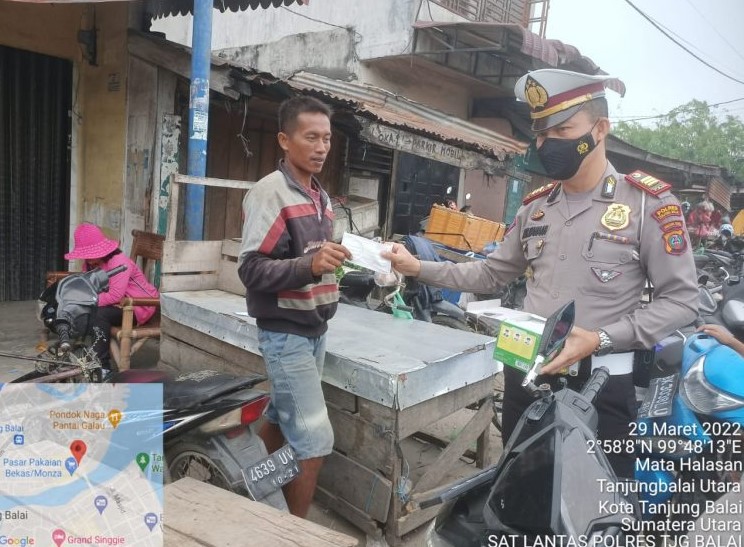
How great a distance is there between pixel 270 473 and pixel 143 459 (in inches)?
20.0

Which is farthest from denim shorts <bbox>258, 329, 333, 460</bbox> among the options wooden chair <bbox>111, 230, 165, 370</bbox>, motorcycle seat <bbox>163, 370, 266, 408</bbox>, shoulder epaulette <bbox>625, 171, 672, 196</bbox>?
wooden chair <bbox>111, 230, 165, 370</bbox>

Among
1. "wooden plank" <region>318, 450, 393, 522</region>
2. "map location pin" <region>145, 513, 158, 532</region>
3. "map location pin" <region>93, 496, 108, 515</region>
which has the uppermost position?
"map location pin" <region>93, 496, 108, 515</region>

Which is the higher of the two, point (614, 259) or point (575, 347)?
point (614, 259)

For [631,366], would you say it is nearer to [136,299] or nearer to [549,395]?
[549,395]

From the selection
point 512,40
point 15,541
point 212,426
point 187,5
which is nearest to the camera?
point 15,541

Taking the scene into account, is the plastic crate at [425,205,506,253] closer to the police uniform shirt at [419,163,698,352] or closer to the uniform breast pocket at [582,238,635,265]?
the police uniform shirt at [419,163,698,352]

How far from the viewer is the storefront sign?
6.12 m

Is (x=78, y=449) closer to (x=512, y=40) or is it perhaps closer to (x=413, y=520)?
(x=413, y=520)

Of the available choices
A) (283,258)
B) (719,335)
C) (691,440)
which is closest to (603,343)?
(691,440)

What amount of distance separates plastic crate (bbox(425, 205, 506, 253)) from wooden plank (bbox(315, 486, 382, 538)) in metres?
5.04

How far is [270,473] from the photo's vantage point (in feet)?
6.88

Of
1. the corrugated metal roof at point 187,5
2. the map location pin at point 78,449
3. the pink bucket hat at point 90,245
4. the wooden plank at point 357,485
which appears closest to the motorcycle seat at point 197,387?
the map location pin at point 78,449

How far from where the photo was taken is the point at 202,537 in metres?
1.57

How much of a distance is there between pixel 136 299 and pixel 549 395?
344cm
